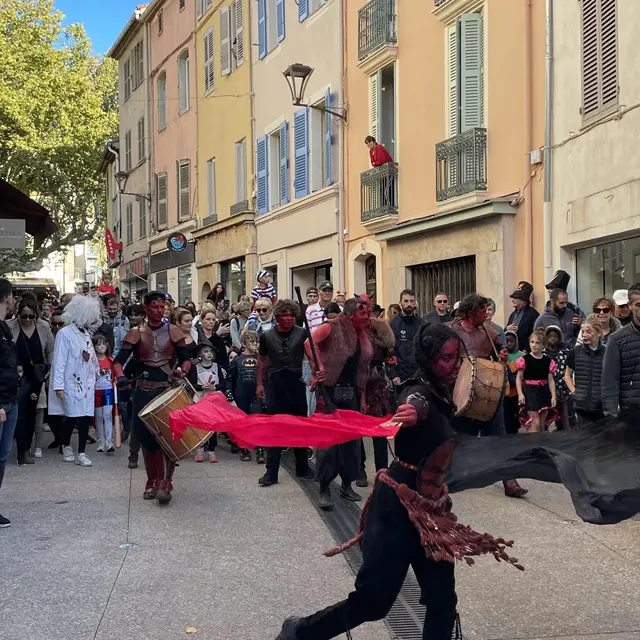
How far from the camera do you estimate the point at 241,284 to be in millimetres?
25531

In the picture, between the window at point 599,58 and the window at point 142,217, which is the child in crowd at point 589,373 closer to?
the window at point 599,58

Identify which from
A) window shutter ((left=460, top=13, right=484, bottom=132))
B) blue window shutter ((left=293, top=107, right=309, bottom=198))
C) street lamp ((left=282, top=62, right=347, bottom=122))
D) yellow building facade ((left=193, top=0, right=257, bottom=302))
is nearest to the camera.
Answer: window shutter ((left=460, top=13, right=484, bottom=132))

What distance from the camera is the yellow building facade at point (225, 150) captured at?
24672mm

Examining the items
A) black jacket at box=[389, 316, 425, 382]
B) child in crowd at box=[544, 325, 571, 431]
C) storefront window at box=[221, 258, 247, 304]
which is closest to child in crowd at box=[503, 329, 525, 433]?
child in crowd at box=[544, 325, 571, 431]

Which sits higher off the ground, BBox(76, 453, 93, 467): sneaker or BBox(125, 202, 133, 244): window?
BBox(125, 202, 133, 244): window

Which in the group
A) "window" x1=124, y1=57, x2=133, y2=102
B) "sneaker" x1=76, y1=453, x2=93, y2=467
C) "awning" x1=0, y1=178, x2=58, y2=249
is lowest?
"sneaker" x1=76, y1=453, x2=93, y2=467

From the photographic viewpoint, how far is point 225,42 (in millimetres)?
25828

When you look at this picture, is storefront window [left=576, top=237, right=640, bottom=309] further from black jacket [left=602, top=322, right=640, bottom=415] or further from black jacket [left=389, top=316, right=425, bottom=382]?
black jacket [left=602, top=322, right=640, bottom=415]

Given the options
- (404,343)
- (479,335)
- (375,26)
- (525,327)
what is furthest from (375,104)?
(479,335)

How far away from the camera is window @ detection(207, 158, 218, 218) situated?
2723 cm

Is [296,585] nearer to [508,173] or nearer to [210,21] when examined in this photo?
[508,173]

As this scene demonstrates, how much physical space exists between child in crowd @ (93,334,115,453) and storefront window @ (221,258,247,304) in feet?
46.4

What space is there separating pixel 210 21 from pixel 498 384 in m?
24.1

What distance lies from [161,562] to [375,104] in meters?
13.5
